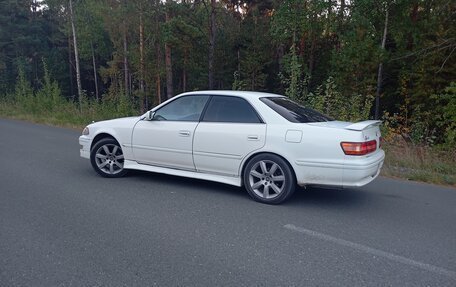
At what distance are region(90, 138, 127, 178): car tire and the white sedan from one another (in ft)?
0.06

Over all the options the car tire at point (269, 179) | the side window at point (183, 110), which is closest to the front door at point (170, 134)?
the side window at point (183, 110)

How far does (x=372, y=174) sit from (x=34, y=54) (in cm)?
4649

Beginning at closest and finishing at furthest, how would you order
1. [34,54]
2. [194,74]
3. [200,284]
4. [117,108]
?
1. [200,284]
2. [117,108]
3. [194,74]
4. [34,54]

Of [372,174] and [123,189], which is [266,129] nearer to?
[372,174]

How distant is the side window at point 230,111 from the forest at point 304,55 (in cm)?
652

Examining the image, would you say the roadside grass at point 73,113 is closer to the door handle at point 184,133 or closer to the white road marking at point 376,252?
the door handle at point 184,133

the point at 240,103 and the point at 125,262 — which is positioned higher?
the point at 240,103

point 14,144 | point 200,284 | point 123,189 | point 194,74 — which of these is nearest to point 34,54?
point 194,74

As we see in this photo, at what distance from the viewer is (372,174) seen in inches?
197

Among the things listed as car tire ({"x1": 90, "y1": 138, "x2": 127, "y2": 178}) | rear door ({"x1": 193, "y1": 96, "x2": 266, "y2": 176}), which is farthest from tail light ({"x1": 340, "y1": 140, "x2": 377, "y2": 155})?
car tire ({"x1": 90, "y1": 138, "x2": 127, "y2": 178})

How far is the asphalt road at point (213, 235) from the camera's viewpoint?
3154mm

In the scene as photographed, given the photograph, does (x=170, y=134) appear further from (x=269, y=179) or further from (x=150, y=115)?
(x=269, y=179)

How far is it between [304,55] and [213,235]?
2689 cm

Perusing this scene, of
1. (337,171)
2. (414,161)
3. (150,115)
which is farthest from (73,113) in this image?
(337,171)
